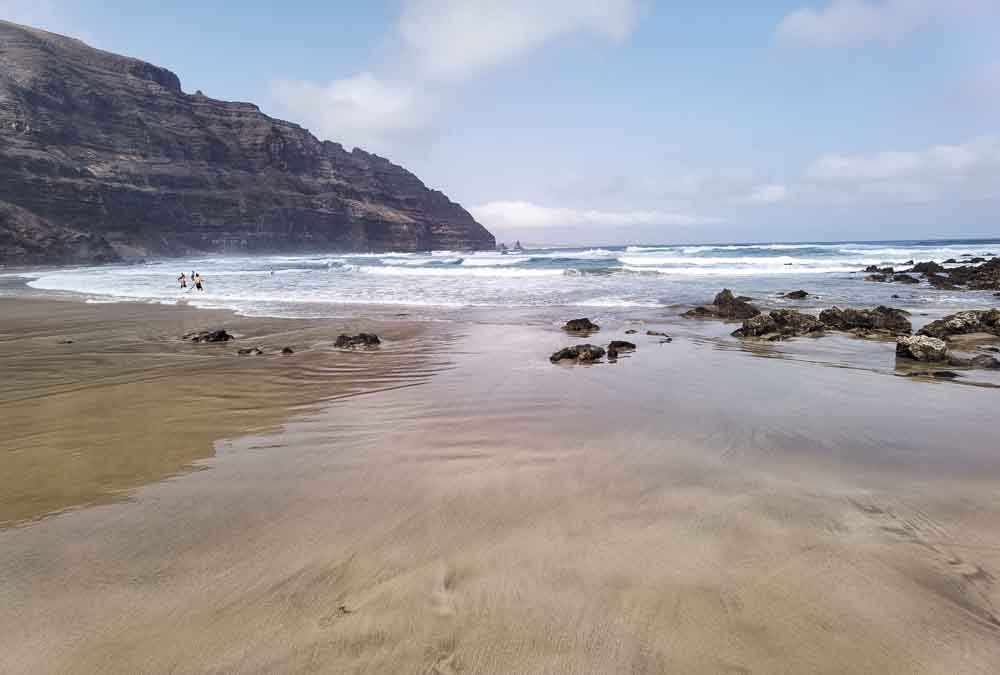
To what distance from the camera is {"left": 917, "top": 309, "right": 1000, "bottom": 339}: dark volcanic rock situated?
29.4 ft

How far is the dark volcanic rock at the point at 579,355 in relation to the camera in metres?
6.91

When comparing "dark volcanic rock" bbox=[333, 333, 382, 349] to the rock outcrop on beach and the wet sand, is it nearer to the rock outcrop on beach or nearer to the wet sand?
the wet sand

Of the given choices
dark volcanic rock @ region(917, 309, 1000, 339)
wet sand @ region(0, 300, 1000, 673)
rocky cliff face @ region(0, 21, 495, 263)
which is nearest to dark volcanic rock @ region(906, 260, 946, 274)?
dark volcanic rock @ region(917, 309, 1000, 339)

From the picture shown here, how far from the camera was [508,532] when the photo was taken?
2539 millimetres

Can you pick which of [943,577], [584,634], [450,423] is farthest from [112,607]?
[943,577]

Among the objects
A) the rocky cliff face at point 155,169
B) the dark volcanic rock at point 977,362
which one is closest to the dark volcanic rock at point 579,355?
the dark volcanic rock at point 977,362

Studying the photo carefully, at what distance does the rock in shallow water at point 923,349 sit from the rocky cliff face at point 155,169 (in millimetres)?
58478

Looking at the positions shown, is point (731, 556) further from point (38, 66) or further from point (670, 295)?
point (38, 66)

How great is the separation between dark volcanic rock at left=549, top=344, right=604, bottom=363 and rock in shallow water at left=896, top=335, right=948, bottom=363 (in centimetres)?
439

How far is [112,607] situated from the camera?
1.98m

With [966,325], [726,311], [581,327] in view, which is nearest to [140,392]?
[581,327]

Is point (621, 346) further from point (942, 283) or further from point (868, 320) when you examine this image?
point (942, 283)

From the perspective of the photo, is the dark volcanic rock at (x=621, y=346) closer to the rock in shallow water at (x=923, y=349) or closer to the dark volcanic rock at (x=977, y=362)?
the rock in shallow water at (x=923, y=349)

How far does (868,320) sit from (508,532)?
10361 mm
